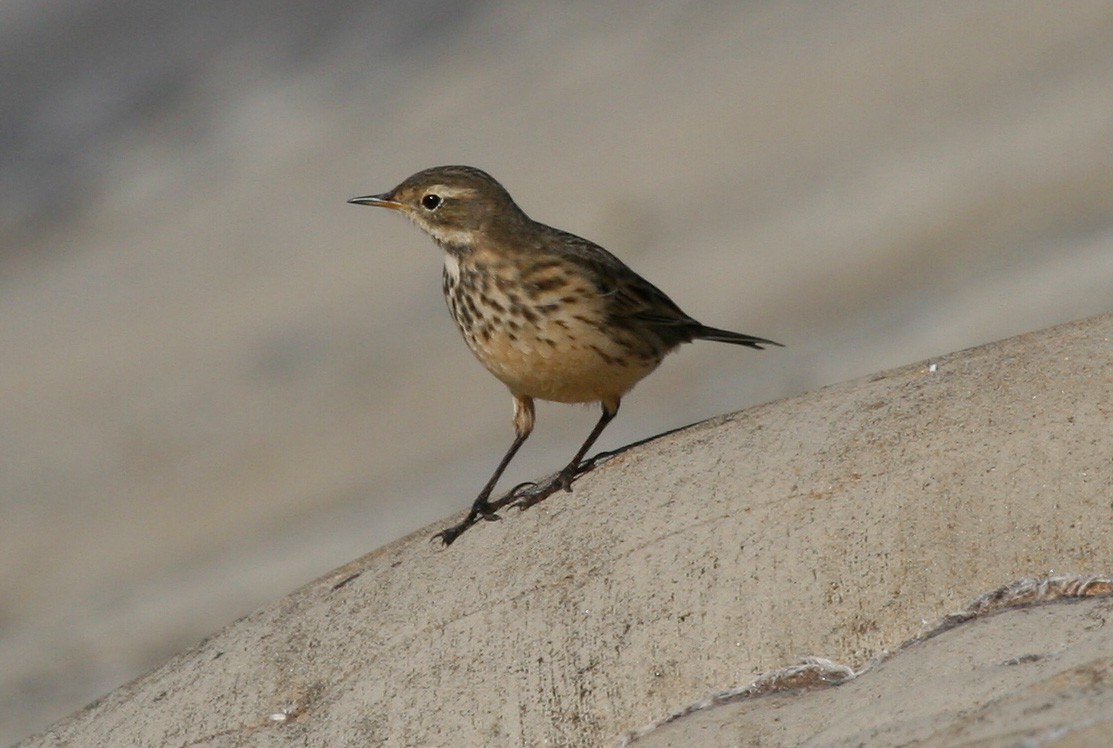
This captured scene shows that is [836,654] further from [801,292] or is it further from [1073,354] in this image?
[801,292]

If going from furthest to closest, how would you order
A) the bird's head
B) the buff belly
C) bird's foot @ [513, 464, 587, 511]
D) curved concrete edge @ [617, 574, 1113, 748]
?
the bird's head
the buff belly
bird's foot @ [513, 464, 587, 511]
curved concrete edge @ [617, 574, 1113, 748]

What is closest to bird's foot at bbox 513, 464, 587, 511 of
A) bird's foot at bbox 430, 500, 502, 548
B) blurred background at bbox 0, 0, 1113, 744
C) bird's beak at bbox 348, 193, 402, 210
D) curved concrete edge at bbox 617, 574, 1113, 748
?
bird's foot at bbox 430, 500, 502, 548

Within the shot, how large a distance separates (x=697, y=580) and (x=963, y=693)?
124 cm

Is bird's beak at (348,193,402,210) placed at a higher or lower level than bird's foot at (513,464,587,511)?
higher

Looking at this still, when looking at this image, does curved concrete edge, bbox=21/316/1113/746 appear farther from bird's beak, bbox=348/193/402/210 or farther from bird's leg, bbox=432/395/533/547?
bird's beak, bbox=348/193/402/210

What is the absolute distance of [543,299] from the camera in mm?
7332

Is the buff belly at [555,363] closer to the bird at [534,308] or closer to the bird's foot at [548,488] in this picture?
the bird at [534,308]

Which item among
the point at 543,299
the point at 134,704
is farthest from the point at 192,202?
the point at 134,704

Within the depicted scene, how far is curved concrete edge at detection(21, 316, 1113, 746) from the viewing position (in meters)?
5.23

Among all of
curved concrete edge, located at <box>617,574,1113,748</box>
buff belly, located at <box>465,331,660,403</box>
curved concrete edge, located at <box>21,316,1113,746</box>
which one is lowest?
curved concrete edge, located at <box>617,574,1113,748</box>

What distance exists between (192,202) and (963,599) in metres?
12.5

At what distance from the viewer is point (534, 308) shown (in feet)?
23.9

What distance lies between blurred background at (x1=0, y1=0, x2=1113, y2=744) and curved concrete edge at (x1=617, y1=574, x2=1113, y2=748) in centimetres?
823

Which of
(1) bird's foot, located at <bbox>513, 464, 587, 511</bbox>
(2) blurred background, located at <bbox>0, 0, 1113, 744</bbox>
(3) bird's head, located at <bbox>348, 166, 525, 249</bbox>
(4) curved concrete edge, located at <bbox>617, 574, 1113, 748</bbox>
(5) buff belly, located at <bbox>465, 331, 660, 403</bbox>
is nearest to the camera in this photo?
(4) curved concrete edge, located at <bbox>617, 574, 1113, 748</bbox>
